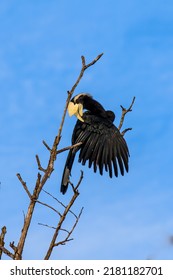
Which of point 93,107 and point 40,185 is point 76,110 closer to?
point 93,107

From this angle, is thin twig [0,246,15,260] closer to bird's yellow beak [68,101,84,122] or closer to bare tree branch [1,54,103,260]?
bare tree branch [1,54,103,260]

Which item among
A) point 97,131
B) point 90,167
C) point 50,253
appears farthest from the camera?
point 97,131

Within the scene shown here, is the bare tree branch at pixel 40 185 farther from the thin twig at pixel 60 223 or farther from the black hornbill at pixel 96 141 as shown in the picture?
the black hornbill at pixel 96 141

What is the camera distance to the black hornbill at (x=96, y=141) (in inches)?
300

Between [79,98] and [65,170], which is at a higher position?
[79,98]

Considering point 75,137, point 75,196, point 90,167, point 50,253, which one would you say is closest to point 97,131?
point 75,137

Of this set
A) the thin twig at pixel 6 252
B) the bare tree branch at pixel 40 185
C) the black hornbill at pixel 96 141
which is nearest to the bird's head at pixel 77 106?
the black hornbill at pixel 96 141

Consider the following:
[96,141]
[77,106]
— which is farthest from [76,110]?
[96,141]

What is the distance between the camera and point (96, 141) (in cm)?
795

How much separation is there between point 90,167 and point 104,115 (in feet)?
4.70

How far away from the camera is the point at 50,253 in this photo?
4.90 meters

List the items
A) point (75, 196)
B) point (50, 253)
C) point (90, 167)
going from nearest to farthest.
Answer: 1. point (50, 253)
2. point (75, 196)
3. point (90, 167)
